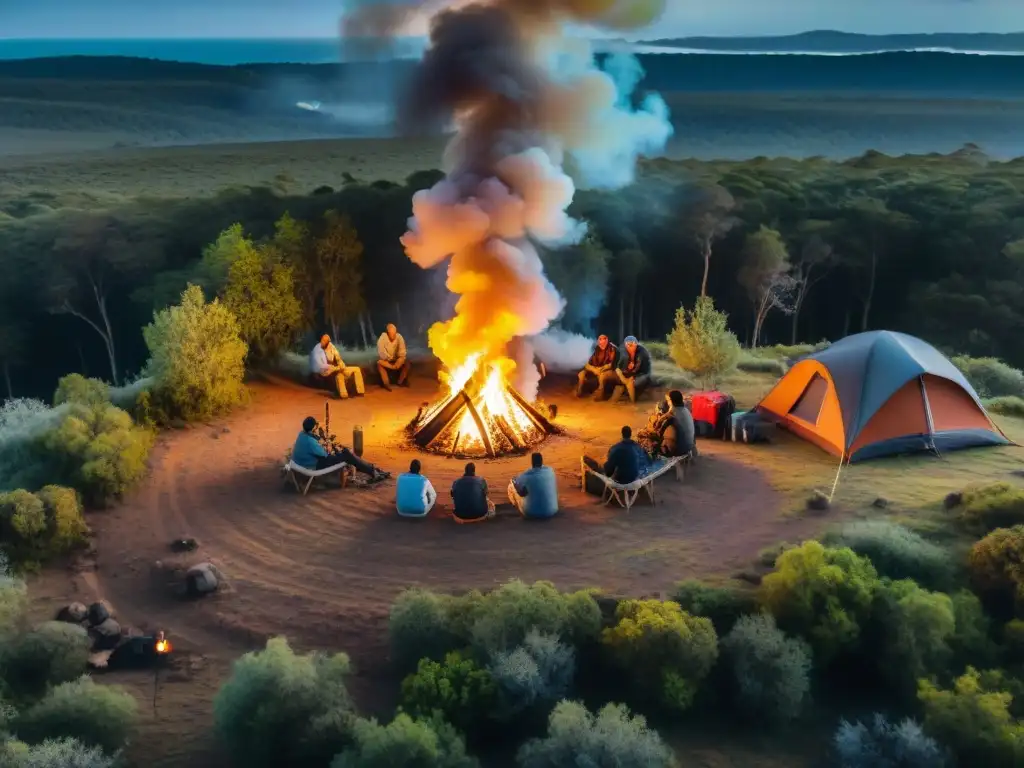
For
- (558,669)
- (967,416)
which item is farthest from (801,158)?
(558,669)

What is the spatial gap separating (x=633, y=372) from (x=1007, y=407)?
6429 millimetres

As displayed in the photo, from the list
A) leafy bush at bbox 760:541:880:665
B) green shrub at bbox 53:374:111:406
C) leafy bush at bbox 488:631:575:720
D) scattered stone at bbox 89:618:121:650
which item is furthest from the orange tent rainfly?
green shrub at bbox 53:374:111:406

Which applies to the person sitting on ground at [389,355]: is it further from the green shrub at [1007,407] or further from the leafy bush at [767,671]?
the green shrub at [1007,407]

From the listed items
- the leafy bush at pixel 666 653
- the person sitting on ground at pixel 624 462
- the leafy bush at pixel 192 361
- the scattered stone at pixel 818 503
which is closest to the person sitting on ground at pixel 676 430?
the person sitting on ground at pixel 624 462

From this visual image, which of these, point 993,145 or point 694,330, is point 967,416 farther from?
point 993,145

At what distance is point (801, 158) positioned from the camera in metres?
44.0

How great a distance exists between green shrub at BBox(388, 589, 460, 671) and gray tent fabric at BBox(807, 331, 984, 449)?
7.15m

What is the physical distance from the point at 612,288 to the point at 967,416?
60.3 feet

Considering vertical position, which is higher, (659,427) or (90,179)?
A: (90,179)

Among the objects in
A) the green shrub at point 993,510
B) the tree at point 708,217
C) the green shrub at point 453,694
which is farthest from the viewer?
the tree at point 708,217

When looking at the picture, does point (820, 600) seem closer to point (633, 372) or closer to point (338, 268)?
point (633, 372)

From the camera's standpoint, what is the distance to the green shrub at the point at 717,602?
9758 millimetres

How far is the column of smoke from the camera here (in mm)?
15383

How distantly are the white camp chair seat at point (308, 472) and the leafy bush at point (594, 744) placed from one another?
569 cm
